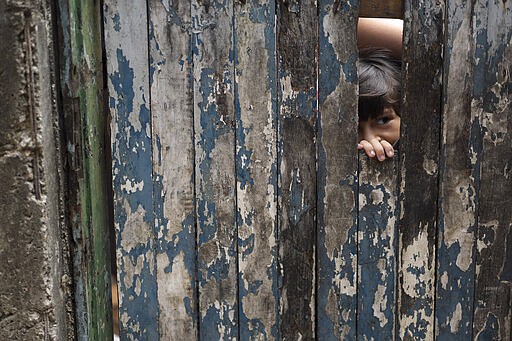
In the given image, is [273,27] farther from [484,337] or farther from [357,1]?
[484,337]

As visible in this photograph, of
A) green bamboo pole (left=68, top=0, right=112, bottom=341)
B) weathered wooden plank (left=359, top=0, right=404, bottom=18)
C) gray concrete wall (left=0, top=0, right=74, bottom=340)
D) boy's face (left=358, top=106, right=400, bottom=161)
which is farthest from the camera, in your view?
boy's face (left=358, top=106, right=400, bottom=161)

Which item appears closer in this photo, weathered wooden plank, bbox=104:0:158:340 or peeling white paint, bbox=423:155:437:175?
weathered wooden plank, bbox=104:0:158:340

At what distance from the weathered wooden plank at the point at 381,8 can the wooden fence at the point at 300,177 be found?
0.14 feet

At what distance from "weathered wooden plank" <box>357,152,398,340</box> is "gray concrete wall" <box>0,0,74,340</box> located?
92 centimetres

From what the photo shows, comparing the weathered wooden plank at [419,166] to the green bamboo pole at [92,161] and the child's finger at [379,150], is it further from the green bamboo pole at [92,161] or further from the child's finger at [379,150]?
the green bamboo pole at [92,161]

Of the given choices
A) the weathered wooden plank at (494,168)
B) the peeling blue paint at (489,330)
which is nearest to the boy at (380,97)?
the weathered wooden plank at (494,168)

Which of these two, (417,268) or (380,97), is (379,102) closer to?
(380,97)

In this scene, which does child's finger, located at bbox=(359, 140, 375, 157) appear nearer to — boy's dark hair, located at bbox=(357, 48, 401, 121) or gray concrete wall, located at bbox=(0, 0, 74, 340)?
boy's dark hair, located at bbox=(357, 48, 401, 121)

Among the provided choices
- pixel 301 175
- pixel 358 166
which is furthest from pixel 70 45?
pixel 358 166

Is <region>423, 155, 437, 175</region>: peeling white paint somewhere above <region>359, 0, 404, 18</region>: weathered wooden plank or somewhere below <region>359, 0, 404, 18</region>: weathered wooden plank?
below

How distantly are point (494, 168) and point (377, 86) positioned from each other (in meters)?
0.45

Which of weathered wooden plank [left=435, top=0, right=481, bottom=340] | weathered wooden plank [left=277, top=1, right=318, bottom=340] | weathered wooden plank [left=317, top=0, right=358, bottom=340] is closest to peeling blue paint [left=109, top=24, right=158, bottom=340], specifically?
weathered wooden plank [left=277, top=1, right=318, bottom=340]

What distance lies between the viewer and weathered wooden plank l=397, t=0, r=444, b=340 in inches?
84.2

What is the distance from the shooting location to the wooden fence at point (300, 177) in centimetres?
210
